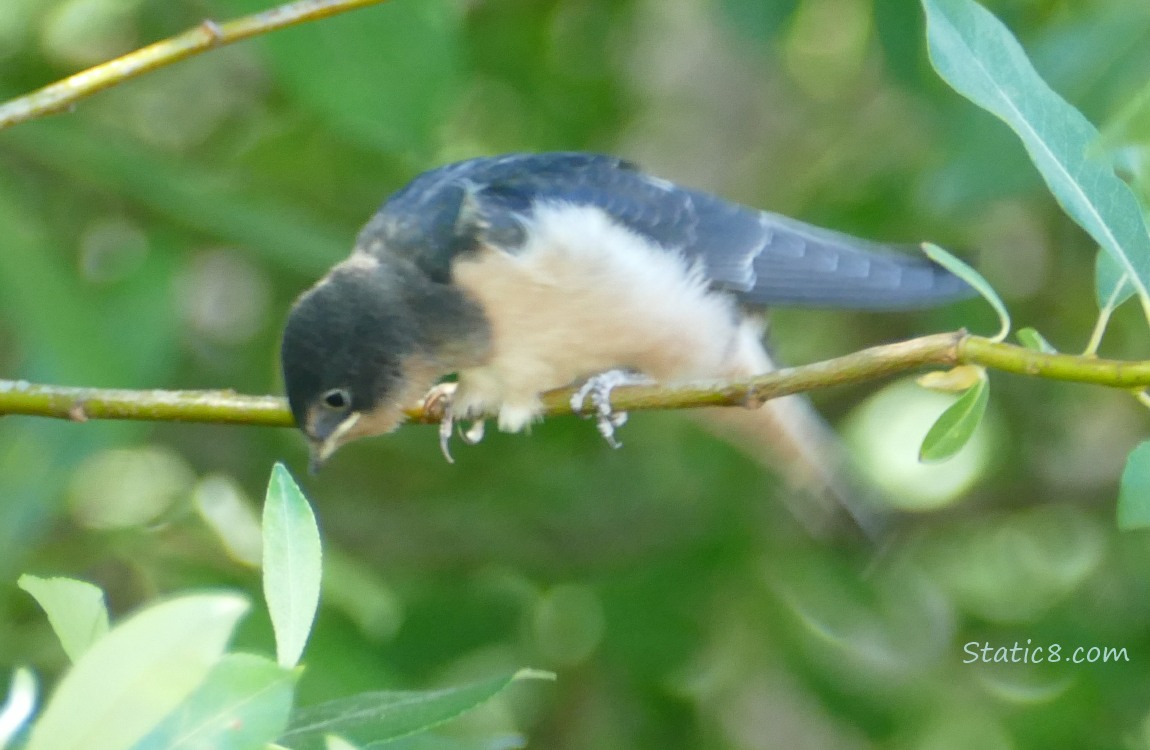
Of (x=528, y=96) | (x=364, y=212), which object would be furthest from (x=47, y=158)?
(x=528, y=96)

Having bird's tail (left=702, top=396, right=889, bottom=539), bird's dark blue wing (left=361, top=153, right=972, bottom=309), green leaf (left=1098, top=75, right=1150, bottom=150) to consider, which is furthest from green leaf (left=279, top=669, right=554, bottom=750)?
bird's tail (left=702, top=396, right=889, bottom=539)

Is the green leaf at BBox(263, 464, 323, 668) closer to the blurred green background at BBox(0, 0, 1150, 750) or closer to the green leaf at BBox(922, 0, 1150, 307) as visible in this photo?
the green leaf at BBox(922, 0, 1150, 307)

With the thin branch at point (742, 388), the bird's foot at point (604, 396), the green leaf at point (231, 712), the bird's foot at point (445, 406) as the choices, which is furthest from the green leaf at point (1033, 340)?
the bird's foot at point (445, 406)

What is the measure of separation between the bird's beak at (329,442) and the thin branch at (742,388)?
60 cm

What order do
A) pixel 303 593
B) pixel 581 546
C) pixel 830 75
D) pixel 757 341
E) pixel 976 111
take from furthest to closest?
pixel 830 75
pixel 581 546
pixel 757 341
pixel 976 111
pixel 303 593

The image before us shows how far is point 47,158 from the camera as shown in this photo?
12.1 feet

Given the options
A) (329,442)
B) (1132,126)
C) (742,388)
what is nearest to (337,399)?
(329,442)

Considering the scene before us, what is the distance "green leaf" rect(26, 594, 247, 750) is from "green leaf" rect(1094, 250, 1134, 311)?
1188 mm

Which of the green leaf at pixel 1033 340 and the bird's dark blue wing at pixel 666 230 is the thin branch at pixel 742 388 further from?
the bird's dark blue wing at pixel 666 230

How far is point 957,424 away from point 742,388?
292mm

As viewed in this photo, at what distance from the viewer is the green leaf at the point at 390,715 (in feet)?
5.16

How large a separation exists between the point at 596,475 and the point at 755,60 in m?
1.41

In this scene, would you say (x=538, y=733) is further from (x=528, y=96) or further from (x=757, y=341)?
(x=528, y=96)

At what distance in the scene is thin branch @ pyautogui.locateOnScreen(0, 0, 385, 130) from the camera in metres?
2.08
